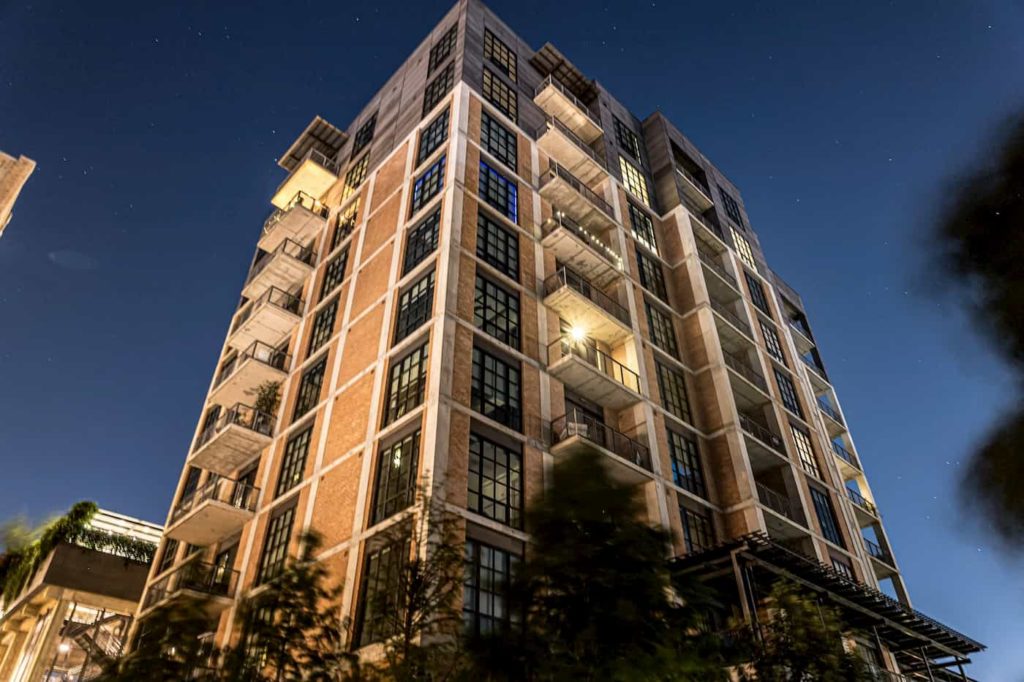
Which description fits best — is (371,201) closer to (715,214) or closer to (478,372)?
(478,372)

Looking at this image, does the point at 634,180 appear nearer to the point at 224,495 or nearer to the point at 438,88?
the point at 438,88

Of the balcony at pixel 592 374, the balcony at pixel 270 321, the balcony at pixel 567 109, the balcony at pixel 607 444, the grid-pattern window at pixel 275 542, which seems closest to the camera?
the balcony at pixel 607 444

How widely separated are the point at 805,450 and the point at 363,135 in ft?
81.0

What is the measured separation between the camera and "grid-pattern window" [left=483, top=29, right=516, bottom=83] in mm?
32938

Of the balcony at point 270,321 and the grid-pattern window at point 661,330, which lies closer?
the grid-pattern window at point 661,330

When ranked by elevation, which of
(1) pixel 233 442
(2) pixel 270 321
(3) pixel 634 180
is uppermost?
(3) pixel 634 180

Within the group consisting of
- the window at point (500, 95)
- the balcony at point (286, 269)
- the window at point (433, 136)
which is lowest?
the balcony at point (286, 269)

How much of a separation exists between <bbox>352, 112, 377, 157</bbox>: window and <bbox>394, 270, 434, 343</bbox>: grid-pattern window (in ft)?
45.6

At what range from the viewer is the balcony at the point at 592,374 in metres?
23.4

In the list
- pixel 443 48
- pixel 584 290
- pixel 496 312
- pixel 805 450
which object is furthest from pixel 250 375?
pixel 805 450

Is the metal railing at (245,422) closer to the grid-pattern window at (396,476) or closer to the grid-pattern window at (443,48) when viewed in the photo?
the grid-pattern window at (396,476)

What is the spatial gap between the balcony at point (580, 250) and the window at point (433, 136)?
17.2 feet

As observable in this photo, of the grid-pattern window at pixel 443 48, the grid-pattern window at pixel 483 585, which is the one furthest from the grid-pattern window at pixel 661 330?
the grid-pattern window at pixel 443 48

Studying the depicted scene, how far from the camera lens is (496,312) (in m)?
23.4
